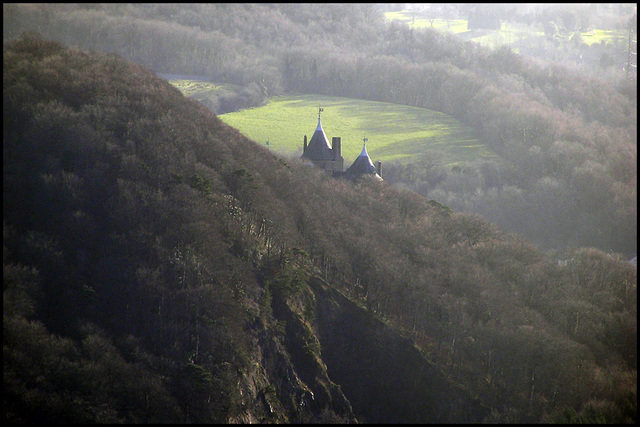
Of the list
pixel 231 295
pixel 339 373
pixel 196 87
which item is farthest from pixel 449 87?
pixel 231 295

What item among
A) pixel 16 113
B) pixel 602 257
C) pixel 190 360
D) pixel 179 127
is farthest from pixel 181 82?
pixel 190 360

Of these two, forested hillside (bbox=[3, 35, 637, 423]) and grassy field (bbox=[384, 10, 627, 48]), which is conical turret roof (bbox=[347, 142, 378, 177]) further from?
grassy field (bbox=[384, 10, 627, 48])

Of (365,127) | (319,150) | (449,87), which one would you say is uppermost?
(319,150)

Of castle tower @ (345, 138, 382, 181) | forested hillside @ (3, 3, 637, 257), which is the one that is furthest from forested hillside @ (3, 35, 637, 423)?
forested hillside @ (3, 3, 637, 257)

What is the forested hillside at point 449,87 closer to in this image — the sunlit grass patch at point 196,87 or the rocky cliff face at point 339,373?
the sunlit grass patch at point 196,87

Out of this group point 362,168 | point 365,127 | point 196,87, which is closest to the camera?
point 362,168

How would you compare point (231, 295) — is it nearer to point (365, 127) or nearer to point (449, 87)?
point (365, 127)

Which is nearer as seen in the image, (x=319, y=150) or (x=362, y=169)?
(x=362, y=169)
